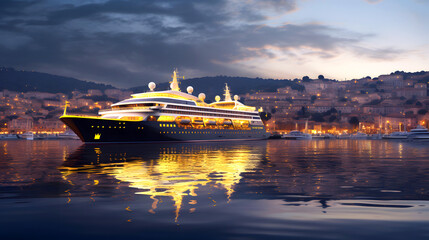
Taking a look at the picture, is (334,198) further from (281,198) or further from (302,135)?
(302,135)

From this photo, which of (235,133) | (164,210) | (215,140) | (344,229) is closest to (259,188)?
(164,210)

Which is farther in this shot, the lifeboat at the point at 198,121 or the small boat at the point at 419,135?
the small boat at the point at 419,135

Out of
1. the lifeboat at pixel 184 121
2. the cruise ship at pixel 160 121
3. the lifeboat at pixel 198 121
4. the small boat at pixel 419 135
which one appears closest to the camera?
the cruise ship at pixel 160 121

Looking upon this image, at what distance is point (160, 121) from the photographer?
68562mm

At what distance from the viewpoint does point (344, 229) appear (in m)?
7.17

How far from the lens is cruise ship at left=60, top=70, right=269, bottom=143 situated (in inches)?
2338

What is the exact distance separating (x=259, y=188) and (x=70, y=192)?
6.36 metres

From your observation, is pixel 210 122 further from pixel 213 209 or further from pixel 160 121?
pixel 213 209

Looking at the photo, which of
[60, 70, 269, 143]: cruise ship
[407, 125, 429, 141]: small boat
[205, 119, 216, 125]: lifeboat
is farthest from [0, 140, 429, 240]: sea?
[407, 125, 429, 141]: small boat

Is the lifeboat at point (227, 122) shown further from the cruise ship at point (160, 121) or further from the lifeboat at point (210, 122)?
the lifeboat at point (210, 122)

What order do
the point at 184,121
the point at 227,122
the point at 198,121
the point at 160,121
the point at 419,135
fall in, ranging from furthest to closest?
the point at 419,135 < the point at 227,122 < the point at 198,121 < the point at 184,121 < the point at 160,121

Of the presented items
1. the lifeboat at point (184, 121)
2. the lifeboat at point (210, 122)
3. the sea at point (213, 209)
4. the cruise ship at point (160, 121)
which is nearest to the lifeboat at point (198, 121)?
the cruise ship at point (160, 121)

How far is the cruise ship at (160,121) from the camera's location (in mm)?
59381

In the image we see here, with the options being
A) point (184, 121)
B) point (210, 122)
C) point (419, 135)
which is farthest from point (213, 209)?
point (419, 135)
